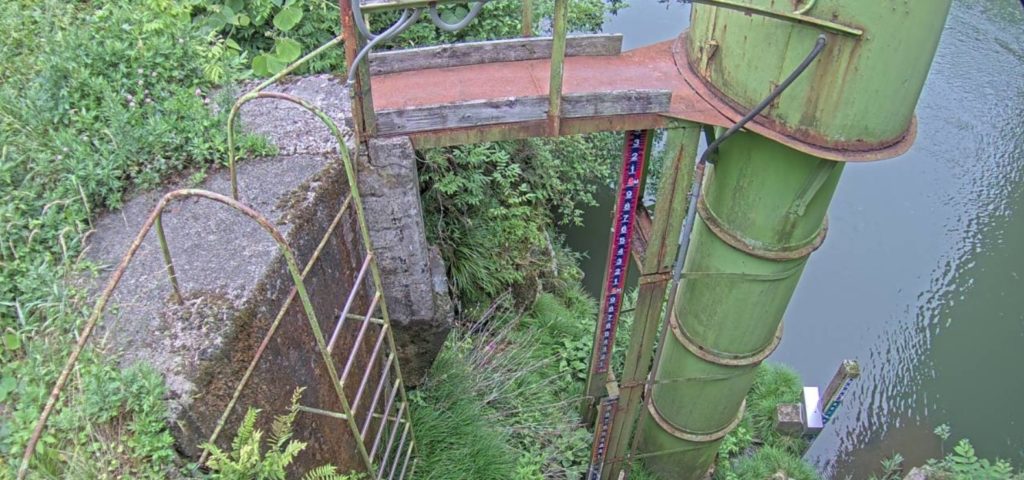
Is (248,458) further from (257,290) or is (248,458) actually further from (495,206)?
(495,206)

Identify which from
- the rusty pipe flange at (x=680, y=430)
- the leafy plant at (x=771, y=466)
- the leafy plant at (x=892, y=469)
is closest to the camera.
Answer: the rusty pipe flange at (x=680, y=430)

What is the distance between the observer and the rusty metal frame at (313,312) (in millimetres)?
1896

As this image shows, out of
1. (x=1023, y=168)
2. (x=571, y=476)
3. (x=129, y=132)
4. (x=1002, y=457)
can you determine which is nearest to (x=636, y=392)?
(x=571, y=476)

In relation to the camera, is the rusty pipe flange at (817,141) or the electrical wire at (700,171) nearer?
the electrical wire at (700,171)

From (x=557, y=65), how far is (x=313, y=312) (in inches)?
52.9

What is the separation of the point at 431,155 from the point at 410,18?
209 centimetres

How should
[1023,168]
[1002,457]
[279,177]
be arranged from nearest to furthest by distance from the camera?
[279,177], [1002,457], [1023,168]

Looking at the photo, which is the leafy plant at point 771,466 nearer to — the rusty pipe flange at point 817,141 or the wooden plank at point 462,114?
the rusty pipe flange at point 817,141

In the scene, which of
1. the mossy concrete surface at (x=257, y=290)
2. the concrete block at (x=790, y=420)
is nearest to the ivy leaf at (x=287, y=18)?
the mossy concrete surface at (x=257, y=290)

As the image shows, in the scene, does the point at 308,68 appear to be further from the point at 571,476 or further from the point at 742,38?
the point at 571,476

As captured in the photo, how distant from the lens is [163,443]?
→ 2105 millimetres

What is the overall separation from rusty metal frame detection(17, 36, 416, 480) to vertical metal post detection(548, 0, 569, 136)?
0.84 metres

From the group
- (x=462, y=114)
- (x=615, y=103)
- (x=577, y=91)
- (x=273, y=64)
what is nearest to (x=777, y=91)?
(x=615, y=103)

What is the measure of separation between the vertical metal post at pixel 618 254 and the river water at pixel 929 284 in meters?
2.99
